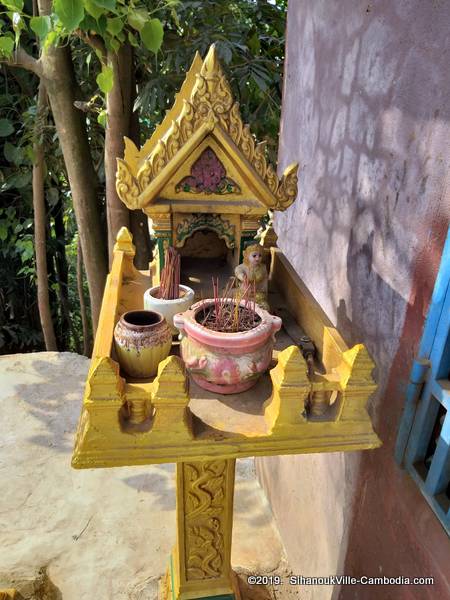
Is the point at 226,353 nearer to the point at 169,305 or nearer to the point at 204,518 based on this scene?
the point at 169,305

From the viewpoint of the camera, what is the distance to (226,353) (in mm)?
1227

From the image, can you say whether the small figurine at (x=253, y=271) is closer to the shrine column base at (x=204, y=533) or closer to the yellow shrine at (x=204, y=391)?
the yellow shrine at (x=204, y=391)

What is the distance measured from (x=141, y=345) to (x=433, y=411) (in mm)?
800

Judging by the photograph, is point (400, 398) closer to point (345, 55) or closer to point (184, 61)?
point (345, 55)

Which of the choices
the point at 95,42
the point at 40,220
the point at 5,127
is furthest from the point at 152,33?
the point at 5,127

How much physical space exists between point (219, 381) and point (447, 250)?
25.9 inches

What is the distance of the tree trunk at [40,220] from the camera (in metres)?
3.64

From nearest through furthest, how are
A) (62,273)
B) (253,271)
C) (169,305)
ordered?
(169,305) → (253,271) → (62,273)

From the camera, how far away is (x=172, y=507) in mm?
2797

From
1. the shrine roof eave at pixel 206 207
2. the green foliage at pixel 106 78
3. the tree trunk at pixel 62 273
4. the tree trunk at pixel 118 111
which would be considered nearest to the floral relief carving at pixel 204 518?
the shrine roof eave at pixel 206 207

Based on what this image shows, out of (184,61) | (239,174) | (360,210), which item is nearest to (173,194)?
(239,174)

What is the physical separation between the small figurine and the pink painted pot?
33cm

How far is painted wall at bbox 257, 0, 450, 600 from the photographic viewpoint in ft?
3.92

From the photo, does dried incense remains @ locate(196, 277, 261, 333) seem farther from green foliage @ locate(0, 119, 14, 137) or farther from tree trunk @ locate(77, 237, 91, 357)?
green foliage @ locate(0, 119, 14, 137)
